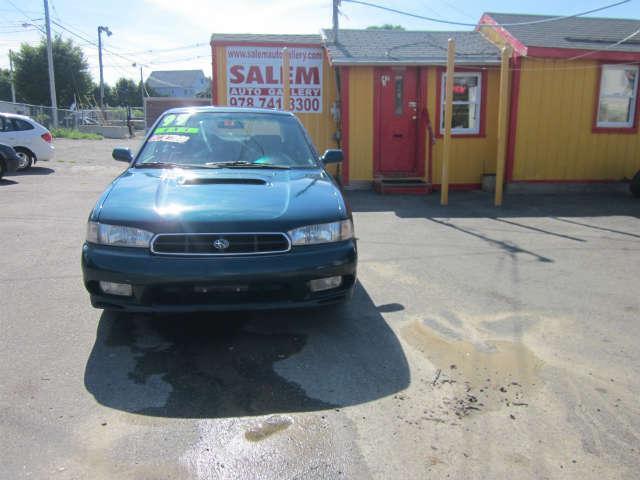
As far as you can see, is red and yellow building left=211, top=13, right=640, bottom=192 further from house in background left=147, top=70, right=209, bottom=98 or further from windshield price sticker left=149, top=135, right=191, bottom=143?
house in background left=147, top=70, right=209, bottom=98

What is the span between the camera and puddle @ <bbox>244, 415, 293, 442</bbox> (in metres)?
2.76

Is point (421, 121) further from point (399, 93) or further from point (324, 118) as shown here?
point (324, 118)

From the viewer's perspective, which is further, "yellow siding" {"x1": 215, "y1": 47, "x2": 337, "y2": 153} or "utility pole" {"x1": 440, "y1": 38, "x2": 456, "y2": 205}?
"yellow siding" {"x1": 215, "y1": 47, "x2": 337, "y2": 153}

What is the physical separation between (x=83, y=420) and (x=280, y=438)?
1040 mm

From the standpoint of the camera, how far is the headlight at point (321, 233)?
3641mm

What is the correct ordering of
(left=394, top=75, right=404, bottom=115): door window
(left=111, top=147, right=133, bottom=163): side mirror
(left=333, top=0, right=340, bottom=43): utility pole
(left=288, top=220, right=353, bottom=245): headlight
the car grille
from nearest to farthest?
the car grille, (left=288, top=220, right=353, bottom=245): headlight, (left=111, top=147, right=133, bottom=163): side mirror, (left=394, top=75, right=404, bottom=115): door window, (left=333, top=0, right=340, bottom=43): utility pole

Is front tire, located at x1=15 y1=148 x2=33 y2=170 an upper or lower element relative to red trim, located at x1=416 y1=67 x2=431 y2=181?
lower

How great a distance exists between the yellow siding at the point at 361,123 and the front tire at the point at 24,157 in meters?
9.16

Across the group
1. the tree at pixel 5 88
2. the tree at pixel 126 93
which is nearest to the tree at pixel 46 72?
the tree at pixel 5 88

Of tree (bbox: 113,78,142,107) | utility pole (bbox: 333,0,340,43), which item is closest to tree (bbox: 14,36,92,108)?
tree (bbox: 113,78,142,107)

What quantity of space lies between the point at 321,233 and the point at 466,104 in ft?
29.6

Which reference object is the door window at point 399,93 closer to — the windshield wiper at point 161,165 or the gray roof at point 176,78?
the windshield wiper at point 161,165

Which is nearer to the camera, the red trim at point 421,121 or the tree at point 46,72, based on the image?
the red trim at point 421,121

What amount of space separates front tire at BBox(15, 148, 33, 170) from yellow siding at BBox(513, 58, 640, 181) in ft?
40.7
